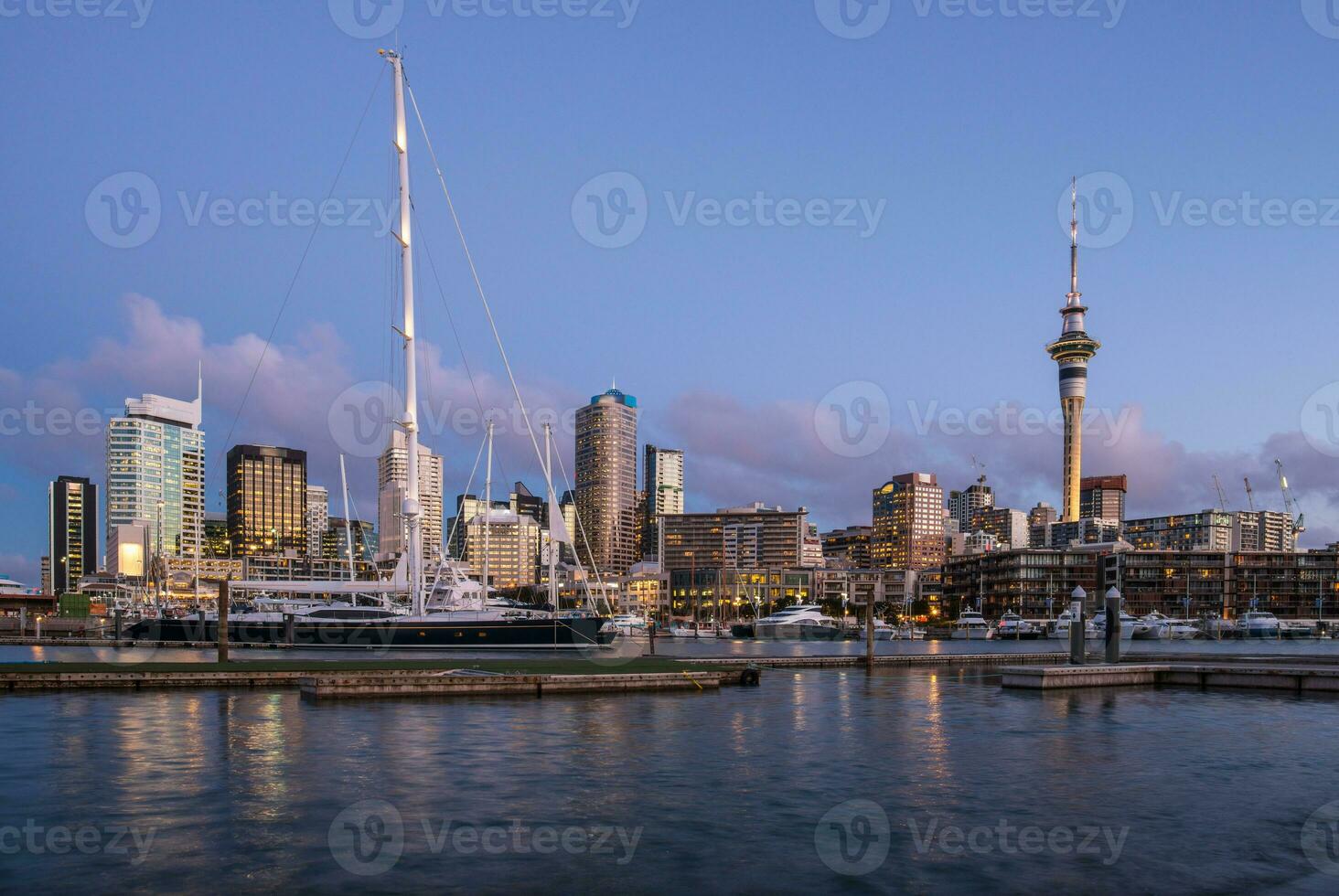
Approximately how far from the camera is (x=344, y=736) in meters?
30.2

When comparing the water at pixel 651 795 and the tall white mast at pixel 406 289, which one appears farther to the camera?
the tall white mast at pixel 406 289

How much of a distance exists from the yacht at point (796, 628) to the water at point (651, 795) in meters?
103

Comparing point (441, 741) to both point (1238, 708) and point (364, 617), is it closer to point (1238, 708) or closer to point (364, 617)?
point (1238, 708)

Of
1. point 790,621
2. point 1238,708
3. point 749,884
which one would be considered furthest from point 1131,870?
point 790,621

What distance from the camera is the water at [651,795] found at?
16906 mm

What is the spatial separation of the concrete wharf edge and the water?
32.3 ft

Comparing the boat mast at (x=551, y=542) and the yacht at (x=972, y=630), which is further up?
the boat mast at (x=551, y=542)

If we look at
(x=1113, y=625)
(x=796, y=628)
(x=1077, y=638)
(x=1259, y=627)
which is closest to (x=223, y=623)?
(x=1077, y=638)

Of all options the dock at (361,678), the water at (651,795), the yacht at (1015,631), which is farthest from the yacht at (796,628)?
the water at (651,795)

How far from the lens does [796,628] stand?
142m

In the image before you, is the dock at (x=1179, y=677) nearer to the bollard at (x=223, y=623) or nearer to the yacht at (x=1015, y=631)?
the bollard at (x=223, y=623)

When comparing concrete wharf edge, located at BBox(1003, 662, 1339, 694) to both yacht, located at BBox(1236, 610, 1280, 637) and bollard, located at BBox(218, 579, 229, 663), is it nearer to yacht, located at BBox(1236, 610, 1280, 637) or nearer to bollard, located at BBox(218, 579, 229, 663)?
bollard, located at BBox(218, 579, 229, 663)

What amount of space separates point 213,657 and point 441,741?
45.8 metres

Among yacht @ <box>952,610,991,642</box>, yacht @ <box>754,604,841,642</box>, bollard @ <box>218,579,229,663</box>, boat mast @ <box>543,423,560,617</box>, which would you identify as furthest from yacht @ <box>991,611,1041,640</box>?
bollard @ <box>218,579,229,663</box>
